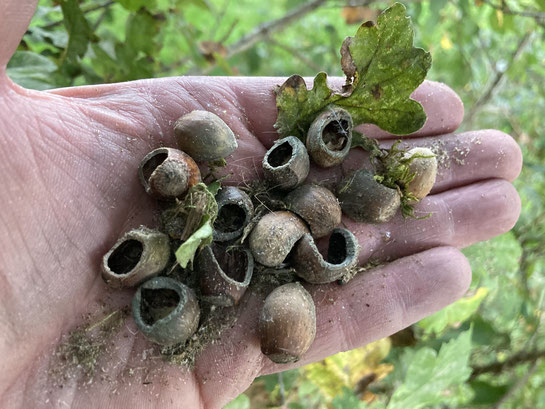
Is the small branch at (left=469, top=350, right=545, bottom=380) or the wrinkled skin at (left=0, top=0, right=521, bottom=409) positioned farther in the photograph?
the small branch at (left=469, top=350, right=545, bottom=380)

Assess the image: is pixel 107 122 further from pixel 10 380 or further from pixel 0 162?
pixel 10 380

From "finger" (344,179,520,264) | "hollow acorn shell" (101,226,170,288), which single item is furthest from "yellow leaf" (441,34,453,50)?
"hollow acorn shell" (101,226,170,288)

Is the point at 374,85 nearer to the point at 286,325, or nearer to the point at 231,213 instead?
the point at 231,213

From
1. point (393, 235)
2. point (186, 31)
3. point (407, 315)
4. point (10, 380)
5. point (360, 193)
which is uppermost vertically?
point (186, 31)

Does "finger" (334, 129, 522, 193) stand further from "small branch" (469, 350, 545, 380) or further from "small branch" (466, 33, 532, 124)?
"small branch" (469, 350, 545, 380)

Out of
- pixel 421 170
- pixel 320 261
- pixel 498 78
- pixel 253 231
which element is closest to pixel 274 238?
pixel 253 231

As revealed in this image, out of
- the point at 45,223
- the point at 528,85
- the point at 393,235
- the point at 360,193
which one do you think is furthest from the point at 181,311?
the point at 528,85
